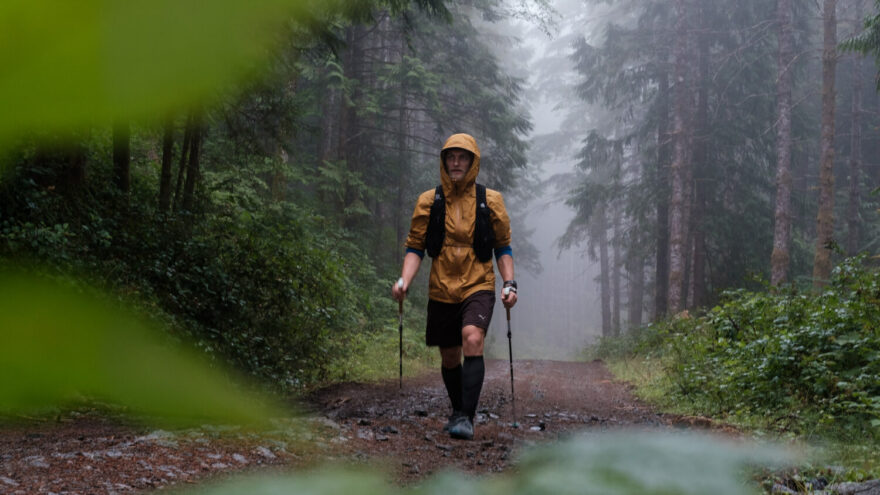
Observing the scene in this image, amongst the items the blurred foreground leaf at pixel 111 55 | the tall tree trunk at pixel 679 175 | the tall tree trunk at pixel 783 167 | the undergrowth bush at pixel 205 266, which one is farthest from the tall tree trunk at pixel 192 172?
the tall tree trunk at pixel 679 175

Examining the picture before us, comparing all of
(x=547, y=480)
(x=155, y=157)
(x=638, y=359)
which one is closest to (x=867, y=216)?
(x=638, y=359)

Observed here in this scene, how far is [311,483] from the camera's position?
728 millimetres

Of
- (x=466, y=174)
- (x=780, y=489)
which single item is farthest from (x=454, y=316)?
(x=780, y=489)

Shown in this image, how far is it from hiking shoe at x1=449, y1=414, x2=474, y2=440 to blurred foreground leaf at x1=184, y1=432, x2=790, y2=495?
14.3 ft

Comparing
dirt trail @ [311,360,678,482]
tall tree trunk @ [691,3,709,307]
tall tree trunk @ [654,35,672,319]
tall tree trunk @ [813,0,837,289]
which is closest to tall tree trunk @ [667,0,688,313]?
tall tree trunk @ [691,3,709,307]

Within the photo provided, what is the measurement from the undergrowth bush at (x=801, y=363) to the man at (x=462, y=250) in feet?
8.67

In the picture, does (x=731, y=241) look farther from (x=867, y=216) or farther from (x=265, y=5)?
(x=265, y=5)

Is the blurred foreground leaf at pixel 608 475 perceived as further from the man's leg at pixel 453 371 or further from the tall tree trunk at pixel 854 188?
the tall tree trunk at pixel 854 188

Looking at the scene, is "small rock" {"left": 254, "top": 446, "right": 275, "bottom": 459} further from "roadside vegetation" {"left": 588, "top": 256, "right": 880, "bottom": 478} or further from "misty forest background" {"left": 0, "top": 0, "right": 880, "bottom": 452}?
"roadside vegetation" {"left": 588, "top": 256, "right": 880, "bottom": 478}

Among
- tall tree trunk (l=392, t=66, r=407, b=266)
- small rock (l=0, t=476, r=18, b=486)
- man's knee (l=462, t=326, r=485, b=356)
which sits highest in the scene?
tall tree trunk (l=392, t=66, r=407, b=266)

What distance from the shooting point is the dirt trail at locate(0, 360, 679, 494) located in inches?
107

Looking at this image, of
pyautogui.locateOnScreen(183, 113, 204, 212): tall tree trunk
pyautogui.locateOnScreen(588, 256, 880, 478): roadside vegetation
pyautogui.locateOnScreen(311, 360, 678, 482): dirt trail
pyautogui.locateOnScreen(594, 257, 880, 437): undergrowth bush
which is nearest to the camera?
pyautogui.locateOnScreen(311, 360, 678, 482): dirt trail

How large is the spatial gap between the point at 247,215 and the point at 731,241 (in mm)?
16996

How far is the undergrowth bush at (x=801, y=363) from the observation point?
16.9 feet
